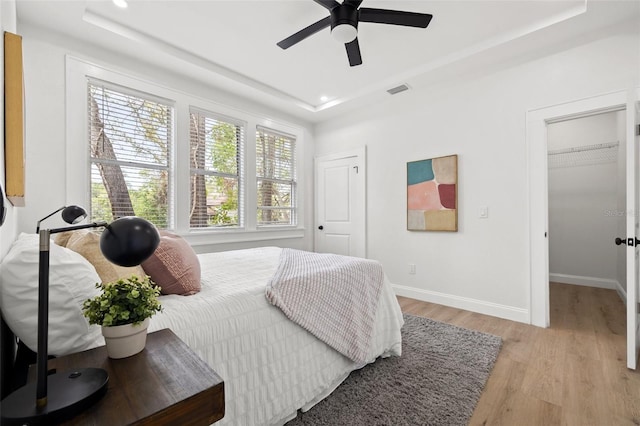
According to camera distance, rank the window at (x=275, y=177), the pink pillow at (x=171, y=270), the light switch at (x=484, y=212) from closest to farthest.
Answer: the pink pillow at (x=171, y=270), the light switch at (x=484, y=212), the window at (x=275, y=177)

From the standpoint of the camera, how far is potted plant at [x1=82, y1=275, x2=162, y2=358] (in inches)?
32.7

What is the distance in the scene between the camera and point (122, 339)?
0.84 meters

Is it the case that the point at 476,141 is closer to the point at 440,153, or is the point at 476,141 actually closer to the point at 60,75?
the point at 440,153

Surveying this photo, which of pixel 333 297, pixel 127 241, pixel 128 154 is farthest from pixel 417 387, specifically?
pixel 128 154

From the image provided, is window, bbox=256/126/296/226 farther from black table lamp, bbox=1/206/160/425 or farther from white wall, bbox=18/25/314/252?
black table lamp, bbox=1/206/160/425

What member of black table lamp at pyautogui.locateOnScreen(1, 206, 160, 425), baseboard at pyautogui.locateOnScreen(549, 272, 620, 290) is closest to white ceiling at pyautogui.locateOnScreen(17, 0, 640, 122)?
black table lamp at pyautogui.locateOnScreen(1, 206, 160, 425)

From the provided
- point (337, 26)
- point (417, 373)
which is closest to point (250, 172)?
point (337, 26)

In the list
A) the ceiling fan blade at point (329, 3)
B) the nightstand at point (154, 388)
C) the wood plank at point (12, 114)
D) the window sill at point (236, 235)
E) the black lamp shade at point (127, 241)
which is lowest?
the nightstand at point (154, 388)

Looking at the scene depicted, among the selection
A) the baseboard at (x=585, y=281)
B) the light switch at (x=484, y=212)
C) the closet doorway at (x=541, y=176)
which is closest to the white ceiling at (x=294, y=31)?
the closet doorway at (x=541, y=176)

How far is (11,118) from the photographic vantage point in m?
1.24

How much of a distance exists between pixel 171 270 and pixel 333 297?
0.90 metres

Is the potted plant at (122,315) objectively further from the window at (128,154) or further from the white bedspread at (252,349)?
the window at (128,154)

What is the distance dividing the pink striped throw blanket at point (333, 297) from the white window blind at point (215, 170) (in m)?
1.87

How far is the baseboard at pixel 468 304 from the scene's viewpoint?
9.62 feet
